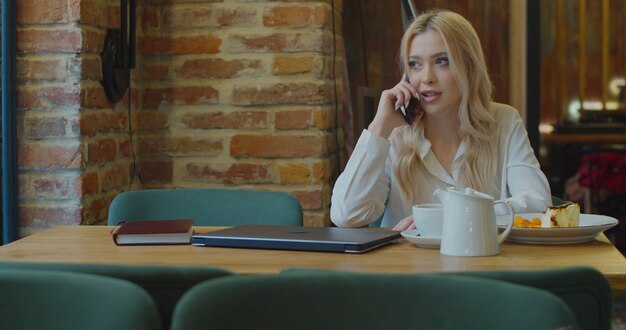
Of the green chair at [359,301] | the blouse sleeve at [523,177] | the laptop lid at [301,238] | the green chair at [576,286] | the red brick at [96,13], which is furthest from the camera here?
the red brick at [96,13]

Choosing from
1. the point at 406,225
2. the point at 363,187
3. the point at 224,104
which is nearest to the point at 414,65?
the point at 363,187

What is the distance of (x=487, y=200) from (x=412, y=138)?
68cm

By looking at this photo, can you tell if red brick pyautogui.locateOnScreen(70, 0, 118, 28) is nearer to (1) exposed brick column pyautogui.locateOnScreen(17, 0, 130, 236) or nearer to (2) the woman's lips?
(1) exposed brick column pyautogui.locateOnScreen(17, 0, 130, 236)

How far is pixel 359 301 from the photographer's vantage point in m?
0.92

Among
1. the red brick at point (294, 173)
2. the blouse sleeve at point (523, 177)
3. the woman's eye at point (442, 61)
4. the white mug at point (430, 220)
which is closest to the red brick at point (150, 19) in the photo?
the red brick at point (294, 173)

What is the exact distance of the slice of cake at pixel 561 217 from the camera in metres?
1.73

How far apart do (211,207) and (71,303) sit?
124cm

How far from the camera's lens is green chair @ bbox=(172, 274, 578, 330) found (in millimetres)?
911

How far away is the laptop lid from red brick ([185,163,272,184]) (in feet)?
3.32

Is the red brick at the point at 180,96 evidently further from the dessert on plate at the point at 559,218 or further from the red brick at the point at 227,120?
the dessert on plate at the point at 559,218

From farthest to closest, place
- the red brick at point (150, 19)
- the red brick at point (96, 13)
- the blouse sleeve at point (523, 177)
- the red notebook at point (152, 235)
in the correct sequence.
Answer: the red brick at point (150, 19)
the red brick at point (96, 13)
the blouse sleeve at point (523, 177)
the red notebook at point (152, 235)

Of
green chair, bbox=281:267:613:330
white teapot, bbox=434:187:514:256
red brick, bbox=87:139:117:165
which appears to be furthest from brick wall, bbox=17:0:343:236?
green chair, bbox=281:267:613:330

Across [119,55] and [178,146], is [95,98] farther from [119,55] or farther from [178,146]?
[178,146]

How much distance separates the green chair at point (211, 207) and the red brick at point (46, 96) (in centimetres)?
45
